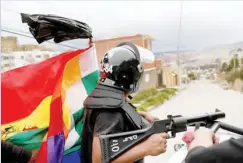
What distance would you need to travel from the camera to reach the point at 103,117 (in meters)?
1.11

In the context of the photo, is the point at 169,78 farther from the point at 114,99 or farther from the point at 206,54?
the point at 114,99

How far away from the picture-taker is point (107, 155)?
3.53 ft

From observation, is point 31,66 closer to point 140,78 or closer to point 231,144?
point 140,78

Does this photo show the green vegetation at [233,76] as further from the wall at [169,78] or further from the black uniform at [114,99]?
the black uniform at [114,99]

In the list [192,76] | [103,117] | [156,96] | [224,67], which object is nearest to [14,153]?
[103,117]

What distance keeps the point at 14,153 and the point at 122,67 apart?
45cm

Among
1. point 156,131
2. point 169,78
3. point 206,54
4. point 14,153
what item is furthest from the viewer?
point 169,78

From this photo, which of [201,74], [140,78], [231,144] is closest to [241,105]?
[201,74]

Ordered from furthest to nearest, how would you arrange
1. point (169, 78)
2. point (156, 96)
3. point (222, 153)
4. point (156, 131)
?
point (156, 96), point (169, 78), point (156, 131), point (222, 153)

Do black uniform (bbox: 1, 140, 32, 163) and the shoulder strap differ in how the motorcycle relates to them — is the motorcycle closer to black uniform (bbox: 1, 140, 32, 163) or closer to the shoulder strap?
the shoulder strap

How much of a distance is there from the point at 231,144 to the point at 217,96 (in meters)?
2.62

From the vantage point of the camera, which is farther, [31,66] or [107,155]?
[31,66]

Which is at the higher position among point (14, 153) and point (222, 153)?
point (222, 153)

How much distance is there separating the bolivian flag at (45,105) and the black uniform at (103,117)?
88 mm
